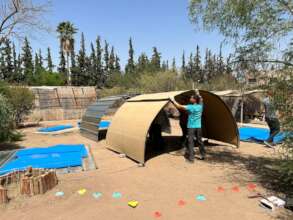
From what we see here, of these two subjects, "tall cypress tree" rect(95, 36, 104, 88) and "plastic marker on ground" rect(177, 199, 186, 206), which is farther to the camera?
"tall cypress tree" rect(95, 36, 104, 88)

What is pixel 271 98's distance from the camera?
4.43 m

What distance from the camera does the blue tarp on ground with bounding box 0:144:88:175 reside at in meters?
6.25

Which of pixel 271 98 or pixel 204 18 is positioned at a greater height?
pixel 204 18

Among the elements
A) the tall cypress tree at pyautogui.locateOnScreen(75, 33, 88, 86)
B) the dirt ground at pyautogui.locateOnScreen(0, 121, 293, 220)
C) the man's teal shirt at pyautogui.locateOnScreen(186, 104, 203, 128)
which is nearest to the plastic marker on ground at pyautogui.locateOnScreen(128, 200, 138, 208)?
the dirt ground at pyautogui.locateOnScreen(0, 121, 293, 220)

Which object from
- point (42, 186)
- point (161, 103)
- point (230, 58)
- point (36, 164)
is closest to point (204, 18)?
point (230, 58)

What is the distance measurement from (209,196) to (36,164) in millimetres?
4600

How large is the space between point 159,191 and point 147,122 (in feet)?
7.50

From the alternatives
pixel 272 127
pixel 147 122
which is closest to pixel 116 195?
pixel 147 122

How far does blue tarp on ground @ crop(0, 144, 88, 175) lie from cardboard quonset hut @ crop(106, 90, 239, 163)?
1306 mm

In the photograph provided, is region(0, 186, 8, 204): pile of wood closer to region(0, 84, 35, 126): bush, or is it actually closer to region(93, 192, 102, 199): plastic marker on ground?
region(93, 192, 102, 199): plastic marker on ground

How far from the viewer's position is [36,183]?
4465 mm

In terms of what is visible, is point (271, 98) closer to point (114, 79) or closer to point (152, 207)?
point (152, 207)

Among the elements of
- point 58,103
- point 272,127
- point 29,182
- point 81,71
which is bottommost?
point 29,182

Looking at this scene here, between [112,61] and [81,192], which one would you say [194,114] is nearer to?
[81,192]
